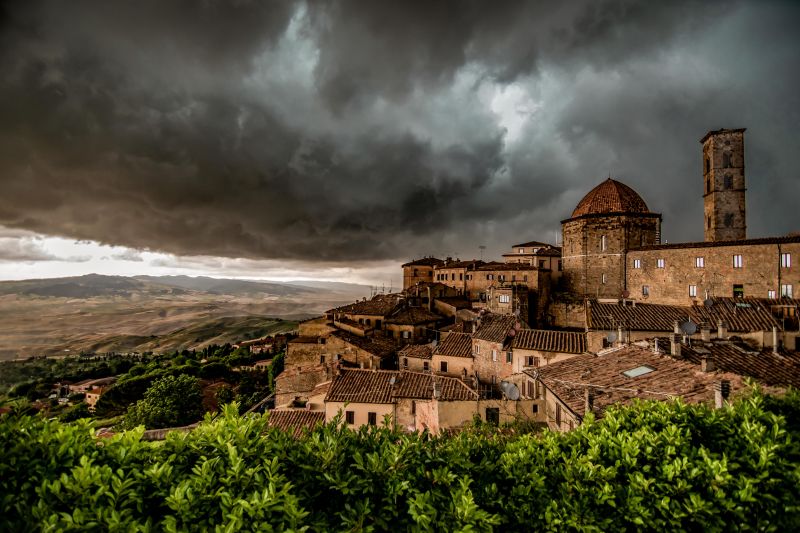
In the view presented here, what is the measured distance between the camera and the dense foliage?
4008mm

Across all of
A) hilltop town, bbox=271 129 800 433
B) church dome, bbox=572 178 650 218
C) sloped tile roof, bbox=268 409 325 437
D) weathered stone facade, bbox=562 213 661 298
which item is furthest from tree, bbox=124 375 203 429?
church dome, bbox=572 178 650 218

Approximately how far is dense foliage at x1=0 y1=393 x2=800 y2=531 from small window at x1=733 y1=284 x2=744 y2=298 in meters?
32.2

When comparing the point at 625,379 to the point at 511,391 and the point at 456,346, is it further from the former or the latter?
the point at 456,346

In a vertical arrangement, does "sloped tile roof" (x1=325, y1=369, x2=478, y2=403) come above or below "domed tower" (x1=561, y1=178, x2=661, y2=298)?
below

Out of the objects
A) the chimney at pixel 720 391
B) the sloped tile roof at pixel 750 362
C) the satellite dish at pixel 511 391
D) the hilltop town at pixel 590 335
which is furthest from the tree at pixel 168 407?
the sloped tile roof at pixel 750 362

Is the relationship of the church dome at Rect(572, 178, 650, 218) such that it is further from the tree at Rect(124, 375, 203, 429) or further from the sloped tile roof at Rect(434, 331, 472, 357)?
the tree at Rect(124, 375, 203, 429)

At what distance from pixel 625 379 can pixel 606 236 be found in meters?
29.9

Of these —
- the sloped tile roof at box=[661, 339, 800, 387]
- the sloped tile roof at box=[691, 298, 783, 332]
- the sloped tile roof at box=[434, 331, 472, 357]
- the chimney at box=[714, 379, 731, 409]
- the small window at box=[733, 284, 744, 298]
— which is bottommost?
the sloped tile roof at box=[434, 331, 472, 357]

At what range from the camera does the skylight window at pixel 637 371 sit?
15.5 metres

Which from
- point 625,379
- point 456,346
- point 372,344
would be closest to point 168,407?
point 372,344

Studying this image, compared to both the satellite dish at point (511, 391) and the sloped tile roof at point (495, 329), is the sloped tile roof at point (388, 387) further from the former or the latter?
the sloped tile roof at point (495, 329)

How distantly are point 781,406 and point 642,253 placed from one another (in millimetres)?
35103

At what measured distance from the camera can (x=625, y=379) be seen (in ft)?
50.2

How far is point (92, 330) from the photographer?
152125 mm
